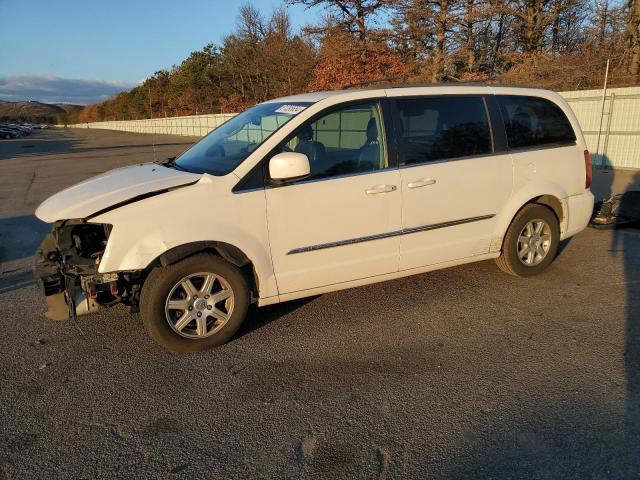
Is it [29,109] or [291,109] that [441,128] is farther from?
[29,109]

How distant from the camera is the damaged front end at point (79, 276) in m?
3.42

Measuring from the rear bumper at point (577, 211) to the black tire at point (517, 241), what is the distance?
18cm

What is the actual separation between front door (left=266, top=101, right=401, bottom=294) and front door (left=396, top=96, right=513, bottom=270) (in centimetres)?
18

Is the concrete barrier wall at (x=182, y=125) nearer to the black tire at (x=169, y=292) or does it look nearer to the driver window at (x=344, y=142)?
the driver window at (x=344, y=142)

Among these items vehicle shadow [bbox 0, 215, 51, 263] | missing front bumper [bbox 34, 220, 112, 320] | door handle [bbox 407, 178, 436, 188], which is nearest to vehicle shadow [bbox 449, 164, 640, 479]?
door handle [bbox 407, 178, 436, 188]

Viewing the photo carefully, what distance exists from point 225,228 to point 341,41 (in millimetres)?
23811

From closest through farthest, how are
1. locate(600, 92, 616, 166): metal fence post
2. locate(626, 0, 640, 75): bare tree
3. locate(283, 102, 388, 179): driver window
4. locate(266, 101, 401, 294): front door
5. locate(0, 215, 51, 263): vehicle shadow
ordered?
locate(266, 101, 401, 294): front door < locate(283, 102, 388, 179): driver window < locate(0, 215, 51, 263): vehicle shadow < locate(600, 92, 616, 166): metal fence post < locate(626, 0, 640, 75): bare tree

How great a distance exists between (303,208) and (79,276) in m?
1.70

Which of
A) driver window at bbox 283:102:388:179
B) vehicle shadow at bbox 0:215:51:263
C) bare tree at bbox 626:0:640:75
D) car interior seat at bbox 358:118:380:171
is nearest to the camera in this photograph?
driver window at bbox 283:102:388:179

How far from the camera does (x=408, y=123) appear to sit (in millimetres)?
4148

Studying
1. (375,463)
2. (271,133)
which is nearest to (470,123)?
(271,133)

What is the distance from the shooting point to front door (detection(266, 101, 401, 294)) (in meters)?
3.71

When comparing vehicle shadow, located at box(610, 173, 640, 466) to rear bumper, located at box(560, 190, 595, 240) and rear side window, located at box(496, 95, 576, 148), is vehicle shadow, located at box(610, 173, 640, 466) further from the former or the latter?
rear side window, located at box(496, 95, 576, 148)

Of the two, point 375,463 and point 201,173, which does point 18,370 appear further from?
point 375,463
